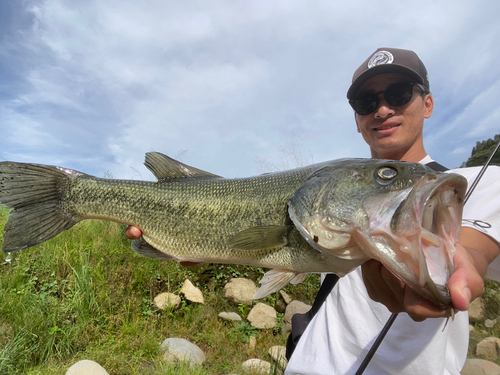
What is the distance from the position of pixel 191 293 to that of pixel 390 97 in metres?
4.82

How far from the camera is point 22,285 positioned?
4.71m

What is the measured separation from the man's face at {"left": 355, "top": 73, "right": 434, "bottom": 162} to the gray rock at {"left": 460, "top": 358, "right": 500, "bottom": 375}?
1713 millimetres

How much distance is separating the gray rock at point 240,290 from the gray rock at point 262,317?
24 centimetres

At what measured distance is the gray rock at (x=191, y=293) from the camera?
5465mm

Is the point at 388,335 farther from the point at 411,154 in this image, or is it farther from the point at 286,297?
the point at 286,297

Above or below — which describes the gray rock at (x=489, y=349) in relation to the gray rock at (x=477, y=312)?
below

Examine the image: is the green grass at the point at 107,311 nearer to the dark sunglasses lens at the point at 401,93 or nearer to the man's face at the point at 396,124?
the man's face at the point at 396,124

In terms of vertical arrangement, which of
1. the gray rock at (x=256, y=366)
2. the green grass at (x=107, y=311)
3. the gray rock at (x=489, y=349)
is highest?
the gray rock at (x=489, y=349)

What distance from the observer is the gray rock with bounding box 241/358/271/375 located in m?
4.36

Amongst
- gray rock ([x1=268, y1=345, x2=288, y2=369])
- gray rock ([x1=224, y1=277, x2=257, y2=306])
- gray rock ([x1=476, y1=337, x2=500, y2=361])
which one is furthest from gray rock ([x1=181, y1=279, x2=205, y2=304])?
gray rock ([x1=476, y1=337, x2=500, y2=361])

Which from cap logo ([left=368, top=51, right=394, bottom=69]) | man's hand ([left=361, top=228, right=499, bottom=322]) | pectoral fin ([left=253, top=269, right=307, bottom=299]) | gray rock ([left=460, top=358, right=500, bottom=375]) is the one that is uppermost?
cap logo ([left=368, top=51, right=394, bottom=69])

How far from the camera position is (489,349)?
2078 mm

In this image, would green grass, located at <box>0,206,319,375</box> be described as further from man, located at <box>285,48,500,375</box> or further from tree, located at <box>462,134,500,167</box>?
tree, located at <box>462,134,500,167</box>

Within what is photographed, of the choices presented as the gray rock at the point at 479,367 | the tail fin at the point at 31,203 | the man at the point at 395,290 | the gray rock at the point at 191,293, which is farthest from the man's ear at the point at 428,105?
the gray rock at the point at 191,293
